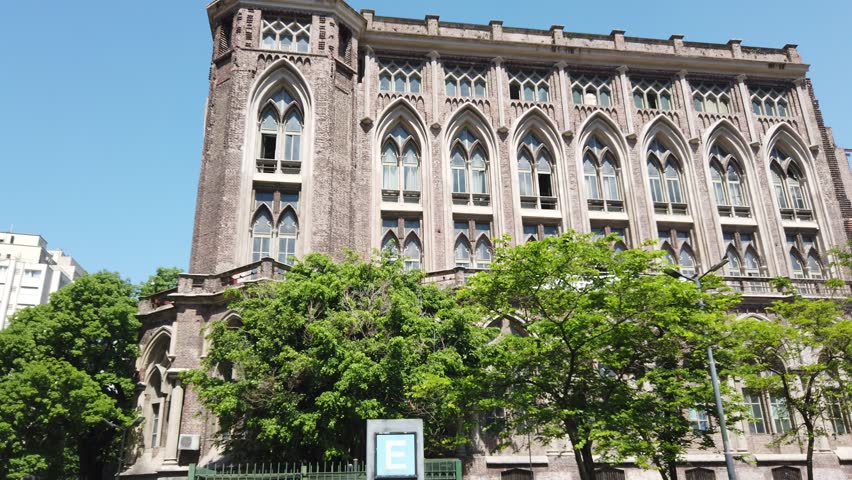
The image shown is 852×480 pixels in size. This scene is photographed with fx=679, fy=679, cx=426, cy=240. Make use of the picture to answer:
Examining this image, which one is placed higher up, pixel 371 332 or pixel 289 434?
pixel 371 332

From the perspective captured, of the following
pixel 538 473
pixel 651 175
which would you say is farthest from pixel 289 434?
pixel 651 175

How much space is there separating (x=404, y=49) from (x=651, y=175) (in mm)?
12784

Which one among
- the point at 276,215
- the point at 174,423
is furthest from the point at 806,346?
the point at 174,423

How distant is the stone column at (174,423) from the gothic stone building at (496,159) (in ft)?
3.82

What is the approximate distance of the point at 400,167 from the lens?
2956cm

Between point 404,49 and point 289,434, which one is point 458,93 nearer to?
point 404,49

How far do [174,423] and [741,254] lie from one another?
24.4 metres

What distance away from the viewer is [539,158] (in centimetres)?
3088

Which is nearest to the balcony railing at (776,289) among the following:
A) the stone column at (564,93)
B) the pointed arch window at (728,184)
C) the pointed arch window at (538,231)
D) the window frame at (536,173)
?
the pointed arch window at (728,184)

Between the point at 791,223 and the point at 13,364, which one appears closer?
the point at 13,364

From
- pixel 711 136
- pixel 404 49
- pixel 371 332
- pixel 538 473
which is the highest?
pixel 404 49

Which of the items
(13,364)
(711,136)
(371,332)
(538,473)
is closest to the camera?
(371,332)

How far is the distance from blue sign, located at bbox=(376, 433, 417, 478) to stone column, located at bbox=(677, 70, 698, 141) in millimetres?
24985

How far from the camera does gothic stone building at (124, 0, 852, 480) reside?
84.5 feet
